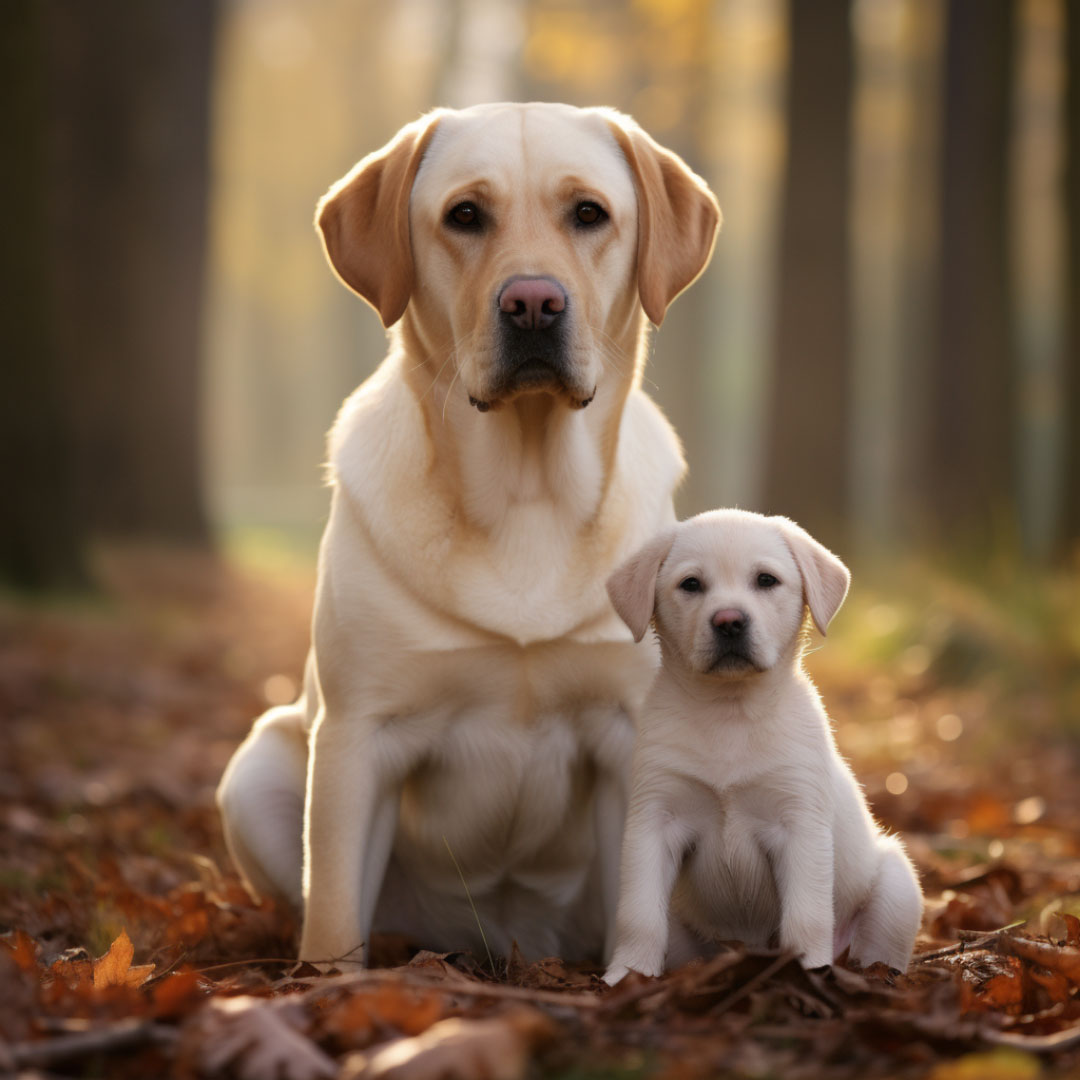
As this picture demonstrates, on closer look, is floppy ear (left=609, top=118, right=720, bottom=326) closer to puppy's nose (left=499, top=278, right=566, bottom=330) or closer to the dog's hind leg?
puppy's nose (left=499, top=278, right=566, bottom=330)

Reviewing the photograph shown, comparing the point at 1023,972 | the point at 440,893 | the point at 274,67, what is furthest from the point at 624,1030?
the point at 274,67

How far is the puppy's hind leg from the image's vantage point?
10.3 ft

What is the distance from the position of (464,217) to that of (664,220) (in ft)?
1.72

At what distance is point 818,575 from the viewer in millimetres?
3115

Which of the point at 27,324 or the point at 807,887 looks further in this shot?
the point at 27,324

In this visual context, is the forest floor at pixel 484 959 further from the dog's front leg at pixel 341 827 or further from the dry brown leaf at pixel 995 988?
the dog's front leg at pixel 341 827

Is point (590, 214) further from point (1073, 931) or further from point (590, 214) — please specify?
point (1073, 931)

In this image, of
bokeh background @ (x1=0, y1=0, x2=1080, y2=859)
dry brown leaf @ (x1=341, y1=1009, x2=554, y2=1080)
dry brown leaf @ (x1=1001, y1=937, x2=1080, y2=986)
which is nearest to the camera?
dry brown leaf @ (x1=341, y1=1009, x2=554, y2=1080)

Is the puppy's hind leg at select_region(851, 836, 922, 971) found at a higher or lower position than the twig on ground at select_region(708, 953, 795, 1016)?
lower

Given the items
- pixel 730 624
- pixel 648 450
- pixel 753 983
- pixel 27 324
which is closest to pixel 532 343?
pixel 648 450

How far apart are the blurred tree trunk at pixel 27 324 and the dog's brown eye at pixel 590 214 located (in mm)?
6064

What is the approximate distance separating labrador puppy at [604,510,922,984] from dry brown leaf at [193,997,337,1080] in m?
0.86

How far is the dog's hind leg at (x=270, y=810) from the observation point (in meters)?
3.93

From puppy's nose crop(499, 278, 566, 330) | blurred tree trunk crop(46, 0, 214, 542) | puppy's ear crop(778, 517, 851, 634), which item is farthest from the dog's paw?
blurred tree trunk crop(46, 0, 214, 542)
